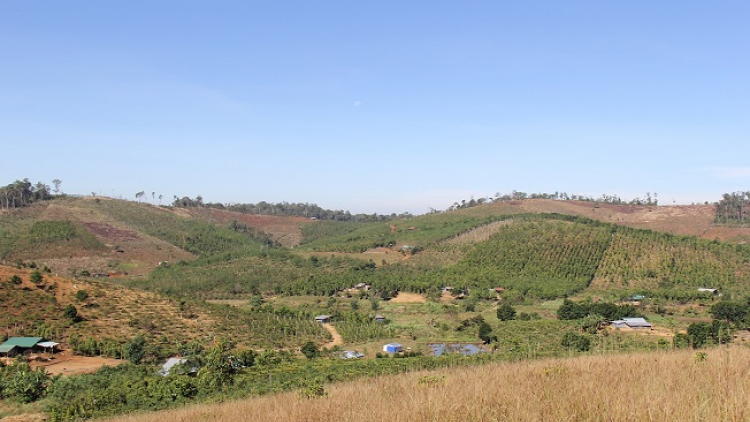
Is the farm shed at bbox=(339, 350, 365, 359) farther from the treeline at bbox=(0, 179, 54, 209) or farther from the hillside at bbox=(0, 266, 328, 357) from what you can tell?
A: the treeline at bbox=(0, 179, 54, 209)

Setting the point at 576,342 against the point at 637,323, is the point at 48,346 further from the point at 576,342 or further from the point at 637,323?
the point at 637,323

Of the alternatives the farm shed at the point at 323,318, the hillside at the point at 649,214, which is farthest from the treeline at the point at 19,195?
the hillside at the point at 649,214

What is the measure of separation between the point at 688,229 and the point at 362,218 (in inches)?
4007

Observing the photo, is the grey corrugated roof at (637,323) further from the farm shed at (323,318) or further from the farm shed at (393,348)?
the farm shed at (323,318)

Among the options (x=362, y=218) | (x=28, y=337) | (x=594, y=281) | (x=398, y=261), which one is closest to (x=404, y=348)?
(x=28, y=337)

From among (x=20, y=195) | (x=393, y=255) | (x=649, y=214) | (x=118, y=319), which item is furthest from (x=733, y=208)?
(x=20, y=195)

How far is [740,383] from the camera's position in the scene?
3996 mm

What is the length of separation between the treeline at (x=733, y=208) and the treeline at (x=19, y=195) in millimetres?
138570

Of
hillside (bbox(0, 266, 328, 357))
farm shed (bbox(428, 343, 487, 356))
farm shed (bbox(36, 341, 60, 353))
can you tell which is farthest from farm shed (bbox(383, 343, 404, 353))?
farm shed (bbox(36, 341, 60, 353))

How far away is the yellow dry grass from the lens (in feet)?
11.3

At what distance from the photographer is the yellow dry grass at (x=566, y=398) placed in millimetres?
3436

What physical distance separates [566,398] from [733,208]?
415ft

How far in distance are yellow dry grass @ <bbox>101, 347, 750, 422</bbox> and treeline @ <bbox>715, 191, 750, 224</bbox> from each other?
382ft

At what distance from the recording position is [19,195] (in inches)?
3770
